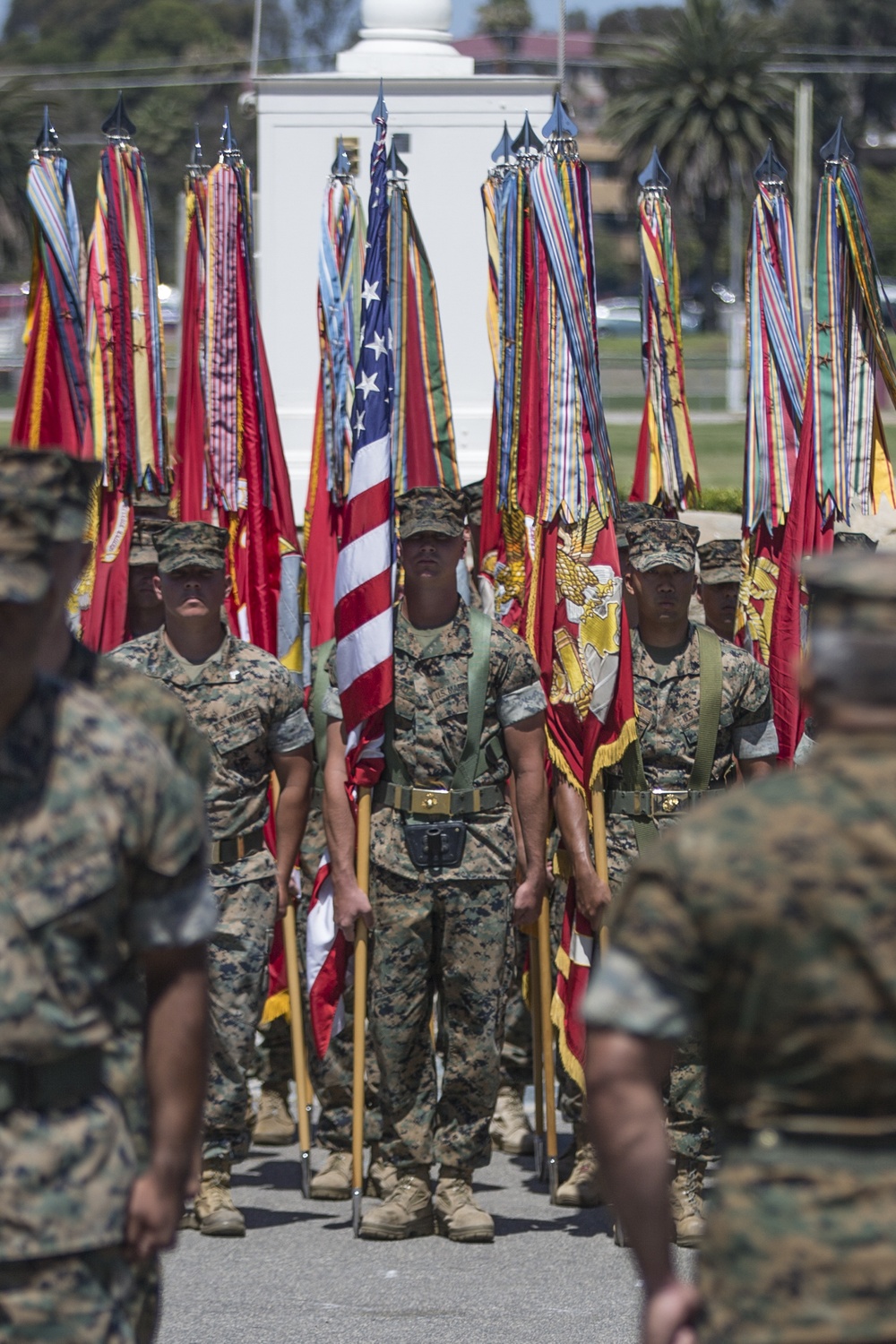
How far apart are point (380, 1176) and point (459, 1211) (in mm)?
323

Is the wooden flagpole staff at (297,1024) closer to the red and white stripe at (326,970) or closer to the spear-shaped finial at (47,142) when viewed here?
the red and white stripe at (326,970)

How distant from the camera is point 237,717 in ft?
20.7

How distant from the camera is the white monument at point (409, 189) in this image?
38.9 feet

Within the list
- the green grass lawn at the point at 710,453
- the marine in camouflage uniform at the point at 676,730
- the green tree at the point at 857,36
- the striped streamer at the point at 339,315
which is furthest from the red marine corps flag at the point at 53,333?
the green tree at the point at 857,36

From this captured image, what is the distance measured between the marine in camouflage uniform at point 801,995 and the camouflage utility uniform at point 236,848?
3676 mm

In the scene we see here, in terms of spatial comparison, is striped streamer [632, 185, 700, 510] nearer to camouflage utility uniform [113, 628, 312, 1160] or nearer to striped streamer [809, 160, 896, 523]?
striped streamer [809, 160, 896, 523]

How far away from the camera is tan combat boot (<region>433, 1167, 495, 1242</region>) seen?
6242 mm

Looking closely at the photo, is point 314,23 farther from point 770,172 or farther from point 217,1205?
point 217,1205

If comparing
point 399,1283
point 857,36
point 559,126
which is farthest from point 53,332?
point 857,36

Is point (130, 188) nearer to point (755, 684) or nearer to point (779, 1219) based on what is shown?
point (755, 684)

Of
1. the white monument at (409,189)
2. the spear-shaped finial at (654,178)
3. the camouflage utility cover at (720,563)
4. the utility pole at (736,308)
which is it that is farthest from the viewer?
the utility pole at (736,308)

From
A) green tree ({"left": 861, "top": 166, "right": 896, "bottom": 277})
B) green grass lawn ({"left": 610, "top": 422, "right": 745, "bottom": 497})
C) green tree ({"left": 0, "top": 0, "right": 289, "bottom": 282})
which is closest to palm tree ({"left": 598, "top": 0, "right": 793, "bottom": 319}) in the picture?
green tree ({"left": 861, "top": 166, "right": 896, "bottom": 277})

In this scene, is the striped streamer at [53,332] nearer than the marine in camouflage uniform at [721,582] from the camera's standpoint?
Yes

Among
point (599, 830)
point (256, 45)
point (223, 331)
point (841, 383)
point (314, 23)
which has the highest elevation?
point (314, 23)
